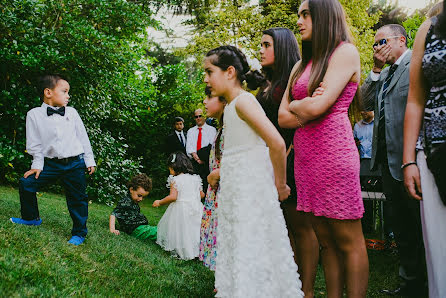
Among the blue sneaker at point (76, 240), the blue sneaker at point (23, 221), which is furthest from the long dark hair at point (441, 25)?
the blue sneaker at point (23, 221)

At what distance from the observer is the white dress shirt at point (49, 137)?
377cm

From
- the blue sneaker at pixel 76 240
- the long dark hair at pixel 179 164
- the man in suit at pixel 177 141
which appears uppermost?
the long dark hair at pixel 179 164

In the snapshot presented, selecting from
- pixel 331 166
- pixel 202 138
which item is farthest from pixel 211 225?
pixel 202 138

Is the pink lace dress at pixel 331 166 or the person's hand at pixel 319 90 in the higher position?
the person's hand at pixel 319 90

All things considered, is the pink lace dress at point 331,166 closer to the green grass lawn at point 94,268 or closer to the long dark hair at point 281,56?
the long dark hair at point 281,56

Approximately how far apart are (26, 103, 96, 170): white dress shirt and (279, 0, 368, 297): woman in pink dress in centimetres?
232

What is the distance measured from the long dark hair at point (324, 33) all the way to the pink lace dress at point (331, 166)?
0.38 feet

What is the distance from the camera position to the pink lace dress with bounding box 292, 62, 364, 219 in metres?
2.09

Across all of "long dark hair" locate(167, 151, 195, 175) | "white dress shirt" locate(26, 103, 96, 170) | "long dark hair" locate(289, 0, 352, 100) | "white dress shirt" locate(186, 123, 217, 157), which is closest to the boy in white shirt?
"white dress shirt" locate(26, 103, 96, 170)

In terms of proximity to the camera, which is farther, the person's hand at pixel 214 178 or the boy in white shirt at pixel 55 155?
the boy in white shirt at pixel 55 155

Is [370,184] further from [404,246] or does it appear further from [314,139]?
[314,139]

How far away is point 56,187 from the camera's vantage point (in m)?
9.57

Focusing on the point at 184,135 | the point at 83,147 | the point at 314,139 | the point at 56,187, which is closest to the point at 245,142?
the point at 314,139

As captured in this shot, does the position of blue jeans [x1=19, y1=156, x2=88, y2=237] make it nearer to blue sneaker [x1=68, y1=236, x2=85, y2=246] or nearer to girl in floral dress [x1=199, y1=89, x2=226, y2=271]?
blue sneaker [x1=68, y1=236, x2=85, y2=246]
